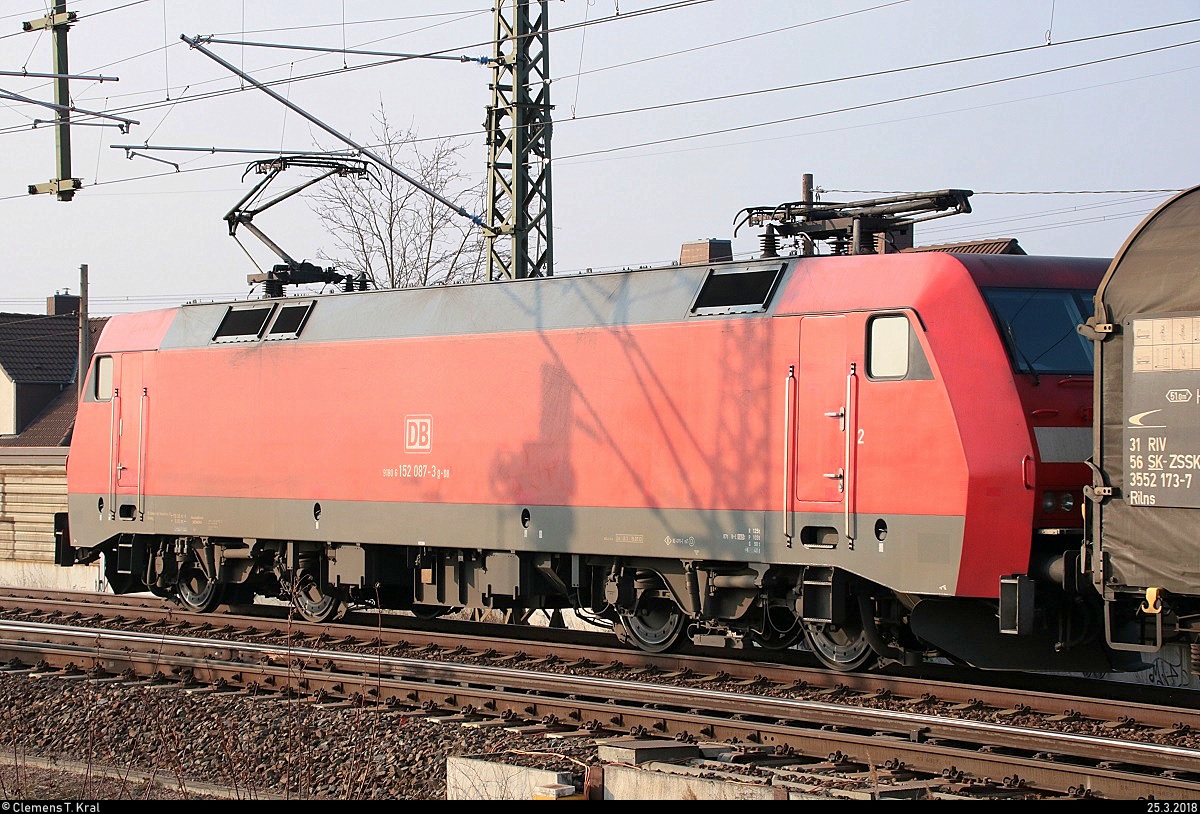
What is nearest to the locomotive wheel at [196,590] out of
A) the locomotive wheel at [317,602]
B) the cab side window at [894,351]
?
the locomotive wheel at [317,602]

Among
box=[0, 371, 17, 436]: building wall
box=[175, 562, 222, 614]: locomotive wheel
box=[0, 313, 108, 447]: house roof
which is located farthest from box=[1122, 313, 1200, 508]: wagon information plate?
box=[0, 371, 17, 436]: building wall

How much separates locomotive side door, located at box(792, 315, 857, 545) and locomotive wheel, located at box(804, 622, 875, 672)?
1.07 meters

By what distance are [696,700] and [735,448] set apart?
2.44 m

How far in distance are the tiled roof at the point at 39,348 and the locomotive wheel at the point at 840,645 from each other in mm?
42600

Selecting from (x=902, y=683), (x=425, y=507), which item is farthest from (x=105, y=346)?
(x=902, y=683)

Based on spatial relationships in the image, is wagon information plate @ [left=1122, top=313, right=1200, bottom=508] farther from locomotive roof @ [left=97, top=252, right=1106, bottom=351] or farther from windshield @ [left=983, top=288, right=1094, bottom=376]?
locomotive roof @ [left=97, top=252, right=1106, bottom=351]

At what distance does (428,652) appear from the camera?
50.9 feet

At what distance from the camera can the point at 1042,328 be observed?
12094 millimetres

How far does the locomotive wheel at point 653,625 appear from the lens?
1456 cm

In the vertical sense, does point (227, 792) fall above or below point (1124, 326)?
below

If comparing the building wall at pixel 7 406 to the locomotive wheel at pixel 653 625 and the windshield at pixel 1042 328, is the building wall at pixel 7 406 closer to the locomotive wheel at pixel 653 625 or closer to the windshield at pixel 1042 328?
the locomotive wheel at pixel 653 625

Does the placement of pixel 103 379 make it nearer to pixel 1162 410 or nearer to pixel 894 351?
pixel 894 351

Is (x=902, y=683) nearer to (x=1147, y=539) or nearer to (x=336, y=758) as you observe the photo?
(x=1147, y=539)

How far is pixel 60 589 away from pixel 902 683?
17903mm
